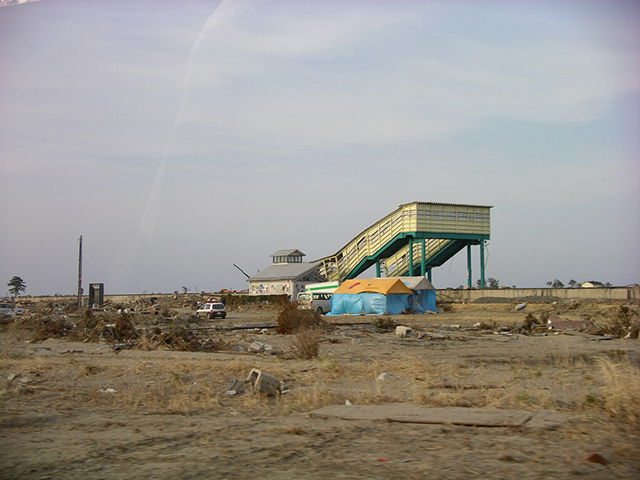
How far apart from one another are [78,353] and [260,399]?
1094 centimetres

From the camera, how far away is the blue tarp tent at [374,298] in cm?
4041

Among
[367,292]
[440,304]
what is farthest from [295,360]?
[440,304]

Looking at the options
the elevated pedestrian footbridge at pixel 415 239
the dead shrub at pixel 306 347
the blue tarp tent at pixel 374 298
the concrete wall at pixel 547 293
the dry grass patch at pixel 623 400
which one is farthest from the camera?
the elevated pedestrian footbridge at pixel 415 239

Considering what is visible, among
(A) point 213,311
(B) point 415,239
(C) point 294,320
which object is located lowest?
(A) point 213,311

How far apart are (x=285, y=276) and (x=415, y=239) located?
18.2m

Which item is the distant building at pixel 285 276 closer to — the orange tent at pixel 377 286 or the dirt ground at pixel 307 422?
the orange tent at pixel 377 286

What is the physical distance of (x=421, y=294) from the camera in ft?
140

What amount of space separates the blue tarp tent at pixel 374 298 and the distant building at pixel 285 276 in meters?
15.5

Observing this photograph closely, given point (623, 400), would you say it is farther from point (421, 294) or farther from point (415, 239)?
point (415, 239)

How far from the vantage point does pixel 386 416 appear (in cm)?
846

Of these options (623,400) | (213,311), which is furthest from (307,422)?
(213,311)

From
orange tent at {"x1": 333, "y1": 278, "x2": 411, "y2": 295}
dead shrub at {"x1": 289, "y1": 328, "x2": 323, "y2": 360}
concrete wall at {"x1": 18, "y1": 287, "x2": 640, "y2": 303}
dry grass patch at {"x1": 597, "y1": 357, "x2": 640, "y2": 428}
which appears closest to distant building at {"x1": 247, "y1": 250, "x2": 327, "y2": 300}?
concrete wall at {"x1": 18, "y1": 287, "x2": 640, "y2": 303}

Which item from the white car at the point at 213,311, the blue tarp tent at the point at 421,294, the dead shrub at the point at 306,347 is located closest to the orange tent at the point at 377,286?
the blue tarp tent at the point at 421,294

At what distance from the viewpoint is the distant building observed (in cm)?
6088
